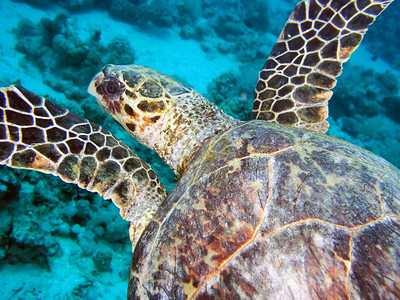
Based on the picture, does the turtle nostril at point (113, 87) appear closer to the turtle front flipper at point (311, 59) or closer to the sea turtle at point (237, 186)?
the sea turtle at point (237, 186)

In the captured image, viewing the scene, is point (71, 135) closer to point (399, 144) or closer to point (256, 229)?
point (256, 229)

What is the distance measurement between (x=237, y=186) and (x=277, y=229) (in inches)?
12.2

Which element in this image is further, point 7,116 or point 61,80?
point 61,80

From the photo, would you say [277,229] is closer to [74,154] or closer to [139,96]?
[74,154]

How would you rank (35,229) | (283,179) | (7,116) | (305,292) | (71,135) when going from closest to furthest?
(305,292) < (283,179) < (7,116) < (71,135) < (35,229)

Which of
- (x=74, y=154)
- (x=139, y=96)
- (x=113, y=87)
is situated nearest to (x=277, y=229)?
(x=74, y=154)

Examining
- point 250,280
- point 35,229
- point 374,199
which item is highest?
point 374,199

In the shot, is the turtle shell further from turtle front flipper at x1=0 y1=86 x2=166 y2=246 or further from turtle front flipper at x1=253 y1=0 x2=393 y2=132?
turtle front flipper at x1=253 y1=0 x2=393 y2=132

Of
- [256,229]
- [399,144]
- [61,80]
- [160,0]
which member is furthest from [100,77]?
[399,144]

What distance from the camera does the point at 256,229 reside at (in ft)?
3.79

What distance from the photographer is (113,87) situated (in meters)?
2.45

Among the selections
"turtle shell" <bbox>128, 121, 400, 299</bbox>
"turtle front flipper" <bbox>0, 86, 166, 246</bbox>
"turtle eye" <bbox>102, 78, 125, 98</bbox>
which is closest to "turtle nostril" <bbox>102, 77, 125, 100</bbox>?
"turtle eye" <bbox>102, 78, 125, 98</bbox>

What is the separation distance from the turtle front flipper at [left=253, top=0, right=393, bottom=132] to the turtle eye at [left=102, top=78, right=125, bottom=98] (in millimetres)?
1602

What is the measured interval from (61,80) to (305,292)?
8092 millimetres
